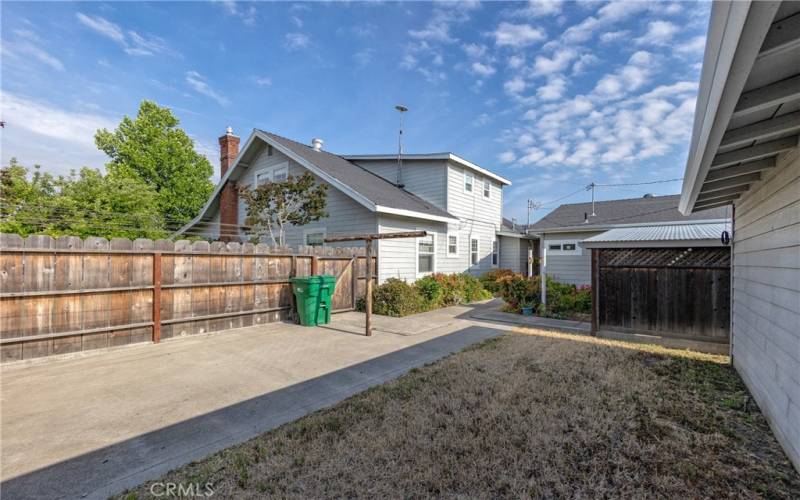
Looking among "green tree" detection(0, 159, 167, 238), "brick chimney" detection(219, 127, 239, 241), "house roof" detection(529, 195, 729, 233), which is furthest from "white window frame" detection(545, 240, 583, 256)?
"green tree" detection(0, 159, 167, 238)

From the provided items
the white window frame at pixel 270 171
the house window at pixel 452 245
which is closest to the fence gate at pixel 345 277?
the house window at pixel 452 245

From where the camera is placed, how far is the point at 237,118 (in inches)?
719

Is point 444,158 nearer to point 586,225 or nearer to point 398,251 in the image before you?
point 398,251

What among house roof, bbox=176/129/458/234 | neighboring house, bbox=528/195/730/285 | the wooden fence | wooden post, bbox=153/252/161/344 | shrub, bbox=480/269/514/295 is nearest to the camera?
the wooden fence

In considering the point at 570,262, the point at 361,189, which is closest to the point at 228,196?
the point at 361,189

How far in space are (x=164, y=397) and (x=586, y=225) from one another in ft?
46.8

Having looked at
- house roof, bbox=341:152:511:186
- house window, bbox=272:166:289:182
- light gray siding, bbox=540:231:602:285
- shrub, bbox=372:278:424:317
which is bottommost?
shrub, bbox=372:278:424:317

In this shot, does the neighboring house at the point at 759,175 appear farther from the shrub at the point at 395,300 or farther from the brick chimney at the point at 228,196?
the brick chimney at the point at 228,196

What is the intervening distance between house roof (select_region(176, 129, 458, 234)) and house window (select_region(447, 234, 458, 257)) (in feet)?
2.96

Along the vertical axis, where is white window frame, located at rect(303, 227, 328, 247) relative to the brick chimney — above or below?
below

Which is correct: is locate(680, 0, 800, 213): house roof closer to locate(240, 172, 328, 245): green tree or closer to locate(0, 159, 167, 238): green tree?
locate(240, 172, 328, 245): green tree

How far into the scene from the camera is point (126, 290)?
6.29 meters

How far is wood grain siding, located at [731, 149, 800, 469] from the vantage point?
3059 mm

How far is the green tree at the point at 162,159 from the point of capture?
86.6 feet
